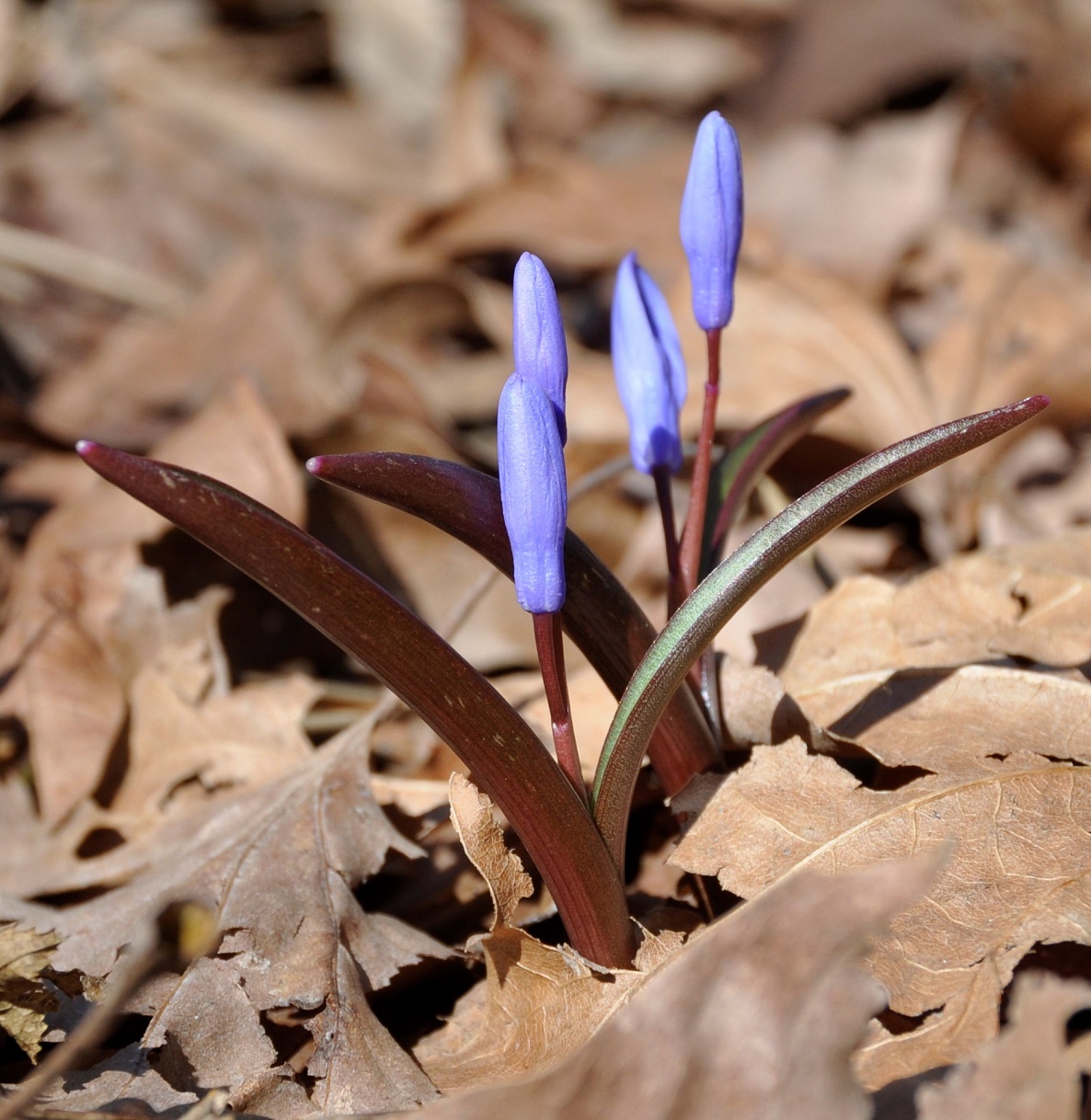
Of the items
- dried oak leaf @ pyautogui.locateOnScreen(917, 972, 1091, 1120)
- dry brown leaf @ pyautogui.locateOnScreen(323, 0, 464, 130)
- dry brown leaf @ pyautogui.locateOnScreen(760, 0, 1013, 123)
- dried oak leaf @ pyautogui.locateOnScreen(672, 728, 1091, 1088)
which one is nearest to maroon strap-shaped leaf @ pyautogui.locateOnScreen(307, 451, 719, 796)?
dried oak leaf @ pyautogui.locateOnScreen(672, 728, 1091, 1088)

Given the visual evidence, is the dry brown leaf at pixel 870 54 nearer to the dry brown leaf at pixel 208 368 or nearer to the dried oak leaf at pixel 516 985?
the dry brown leaf at pixel 208 368

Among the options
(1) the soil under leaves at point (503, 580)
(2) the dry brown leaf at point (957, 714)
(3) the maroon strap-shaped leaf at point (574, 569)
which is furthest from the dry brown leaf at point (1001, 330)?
(3) the maroon strap-shaped leaf at point (574, 569)

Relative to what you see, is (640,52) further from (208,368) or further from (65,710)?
(65,710)

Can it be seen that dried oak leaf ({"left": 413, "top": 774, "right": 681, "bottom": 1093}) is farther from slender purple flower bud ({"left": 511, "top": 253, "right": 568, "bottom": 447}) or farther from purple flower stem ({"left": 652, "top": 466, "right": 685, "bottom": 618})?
slender purple flower bud ({"left": 511, "top": 253, "right": 568, "bottom": 447})

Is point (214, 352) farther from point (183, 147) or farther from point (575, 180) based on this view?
point (183, 147)

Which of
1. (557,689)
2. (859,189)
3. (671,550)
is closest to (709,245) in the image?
(671,550)
